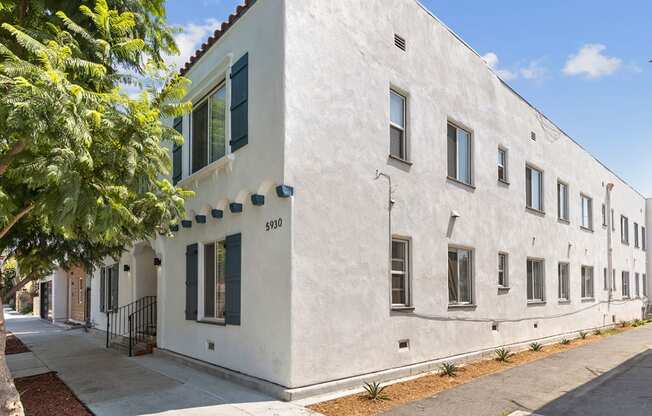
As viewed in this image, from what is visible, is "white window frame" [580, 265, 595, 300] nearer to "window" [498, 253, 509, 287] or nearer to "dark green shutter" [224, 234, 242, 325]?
"window" [498, 253, 509, 287]

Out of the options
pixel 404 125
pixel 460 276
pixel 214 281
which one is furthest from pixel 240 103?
pixel 460 276

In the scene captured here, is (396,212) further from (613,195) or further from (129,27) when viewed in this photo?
(613,195)

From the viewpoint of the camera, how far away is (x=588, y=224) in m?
20.0

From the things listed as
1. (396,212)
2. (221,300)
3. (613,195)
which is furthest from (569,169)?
(221,300)

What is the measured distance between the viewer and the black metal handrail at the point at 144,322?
13.6m

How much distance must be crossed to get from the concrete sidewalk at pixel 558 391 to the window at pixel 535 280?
9.16 feet

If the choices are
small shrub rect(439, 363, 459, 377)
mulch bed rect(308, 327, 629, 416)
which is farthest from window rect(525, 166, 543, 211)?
small shrub rect(439, 363, 459, 377)

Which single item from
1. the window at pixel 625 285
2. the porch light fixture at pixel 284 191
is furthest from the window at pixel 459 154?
the window at pixel 625 285

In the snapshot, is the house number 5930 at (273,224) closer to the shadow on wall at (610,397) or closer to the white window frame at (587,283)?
the shadow on wall at (610,397)

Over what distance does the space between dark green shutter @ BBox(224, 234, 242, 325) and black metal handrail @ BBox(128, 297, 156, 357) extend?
527cm

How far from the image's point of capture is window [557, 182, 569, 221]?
57.4ft

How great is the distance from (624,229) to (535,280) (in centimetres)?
1308

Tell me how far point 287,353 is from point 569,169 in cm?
1461

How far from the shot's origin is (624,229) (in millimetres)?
25266
